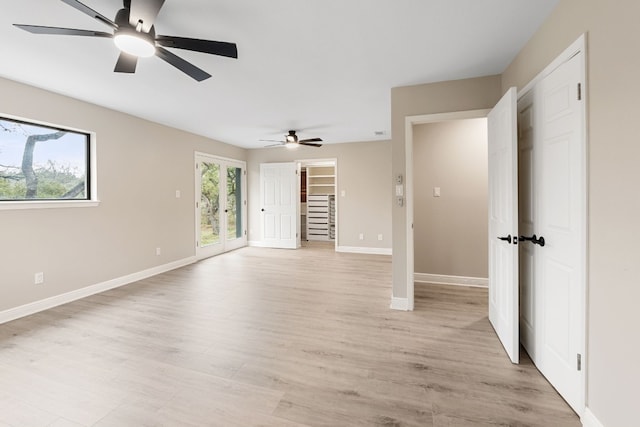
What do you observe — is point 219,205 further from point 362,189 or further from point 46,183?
point 362,189

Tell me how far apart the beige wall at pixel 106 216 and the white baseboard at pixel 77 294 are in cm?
5

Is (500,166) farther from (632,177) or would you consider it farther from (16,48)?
(16,48)

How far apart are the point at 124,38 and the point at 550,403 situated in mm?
3425

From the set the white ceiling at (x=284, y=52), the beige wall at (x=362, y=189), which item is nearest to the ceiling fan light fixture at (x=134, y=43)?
the white ceiling at (x=284, y=52)

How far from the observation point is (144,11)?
162 cm

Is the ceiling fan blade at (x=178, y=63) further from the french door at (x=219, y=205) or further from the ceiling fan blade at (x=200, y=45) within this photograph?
the french door at (x=219, y=205)

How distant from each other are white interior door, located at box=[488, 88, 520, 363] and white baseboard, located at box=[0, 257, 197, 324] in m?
4.76

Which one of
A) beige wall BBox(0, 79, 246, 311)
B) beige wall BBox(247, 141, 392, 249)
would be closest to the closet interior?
beige wall BBox(247, 141, 392, 249)

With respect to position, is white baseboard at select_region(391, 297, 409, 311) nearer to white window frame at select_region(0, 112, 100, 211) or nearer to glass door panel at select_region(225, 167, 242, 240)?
white window frame at select_region(0, 112, 100, 211)

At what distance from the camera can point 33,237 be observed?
315cm

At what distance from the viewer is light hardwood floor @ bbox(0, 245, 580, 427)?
1638 mm

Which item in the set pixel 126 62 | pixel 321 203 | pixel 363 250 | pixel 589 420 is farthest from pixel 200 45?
pixel 321 203

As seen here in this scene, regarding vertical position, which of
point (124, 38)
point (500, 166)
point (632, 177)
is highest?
point (124, 38)

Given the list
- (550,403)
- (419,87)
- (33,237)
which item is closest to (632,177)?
(550,403)
